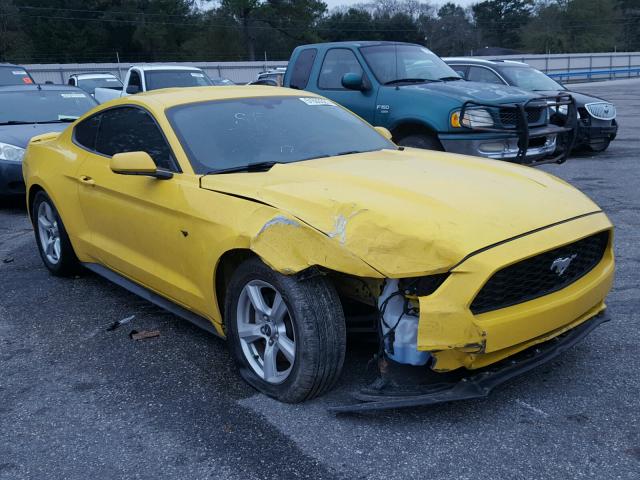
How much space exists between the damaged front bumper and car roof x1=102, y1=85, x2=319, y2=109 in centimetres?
234

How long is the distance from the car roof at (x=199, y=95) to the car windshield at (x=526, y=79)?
740 cm

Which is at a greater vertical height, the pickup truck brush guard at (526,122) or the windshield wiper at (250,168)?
the windshield wiper at (250,168)

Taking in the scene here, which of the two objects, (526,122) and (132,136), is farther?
(526,122)

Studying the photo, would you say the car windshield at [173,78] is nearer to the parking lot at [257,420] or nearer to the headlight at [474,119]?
the headlight at [474,119]

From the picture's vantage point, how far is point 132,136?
4617 millimetres

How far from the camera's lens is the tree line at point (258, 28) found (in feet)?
191

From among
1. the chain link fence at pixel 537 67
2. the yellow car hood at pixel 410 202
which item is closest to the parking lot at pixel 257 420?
the yellow car hood at pixel 410 202

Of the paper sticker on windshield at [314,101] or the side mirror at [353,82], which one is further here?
the side mirror at [353,82]

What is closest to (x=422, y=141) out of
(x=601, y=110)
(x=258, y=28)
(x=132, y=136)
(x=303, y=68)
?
(x=303, y=68)

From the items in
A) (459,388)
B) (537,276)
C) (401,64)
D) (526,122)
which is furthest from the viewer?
(401,64)

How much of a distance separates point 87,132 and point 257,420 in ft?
9.78

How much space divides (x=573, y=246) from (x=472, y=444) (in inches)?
44.1

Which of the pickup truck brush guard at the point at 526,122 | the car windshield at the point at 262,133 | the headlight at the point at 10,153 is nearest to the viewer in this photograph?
the car windshield at the point at 262,133

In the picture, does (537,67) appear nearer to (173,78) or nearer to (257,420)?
(173,78)
